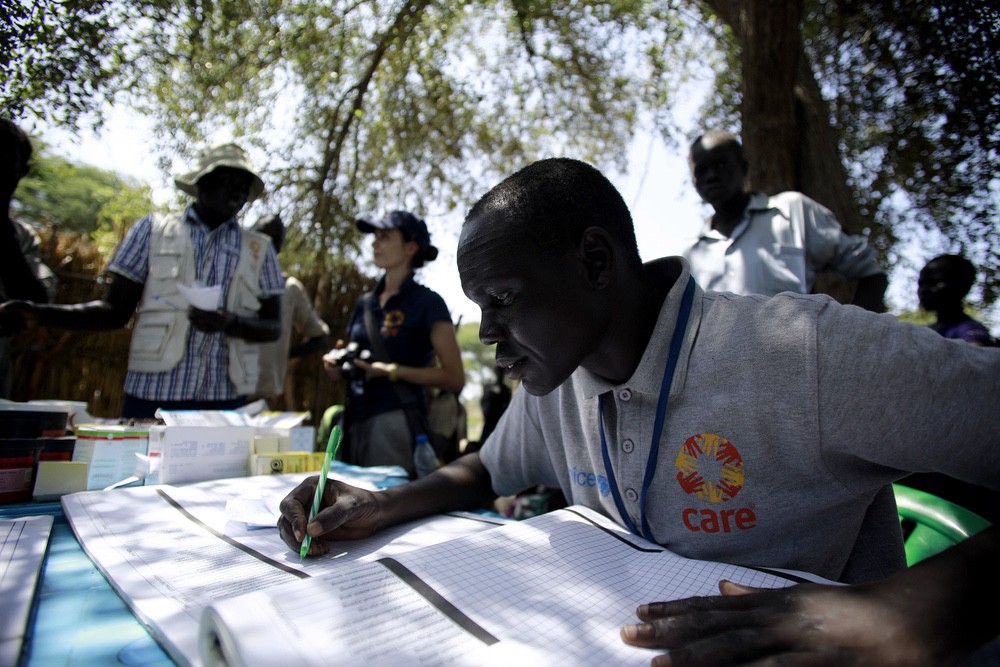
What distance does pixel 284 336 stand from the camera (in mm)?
3969

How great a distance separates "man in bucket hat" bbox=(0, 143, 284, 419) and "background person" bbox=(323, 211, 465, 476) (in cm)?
46

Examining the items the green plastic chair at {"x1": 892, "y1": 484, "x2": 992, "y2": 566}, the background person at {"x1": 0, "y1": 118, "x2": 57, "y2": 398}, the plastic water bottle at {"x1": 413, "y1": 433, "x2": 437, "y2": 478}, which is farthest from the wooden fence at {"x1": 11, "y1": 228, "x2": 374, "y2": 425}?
the green plastic chair at {"x1": 892, "y1": 484, "x2": 992, "y2": 566}

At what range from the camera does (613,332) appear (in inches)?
43.5

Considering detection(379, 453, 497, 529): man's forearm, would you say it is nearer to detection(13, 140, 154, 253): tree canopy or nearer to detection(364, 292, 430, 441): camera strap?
detection(364, 292, 430, 441): camera strap

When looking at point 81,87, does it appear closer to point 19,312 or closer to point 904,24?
point 19,312

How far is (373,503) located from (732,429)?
0.69m

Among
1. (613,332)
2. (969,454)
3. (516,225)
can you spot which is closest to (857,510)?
(969,454)

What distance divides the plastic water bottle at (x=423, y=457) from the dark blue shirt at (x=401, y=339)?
0.67ft

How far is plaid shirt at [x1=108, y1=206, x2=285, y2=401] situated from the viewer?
2.28 m

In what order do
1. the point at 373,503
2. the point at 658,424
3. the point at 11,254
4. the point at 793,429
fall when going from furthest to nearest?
the point at 11,254, the point at 373,503, the point at 658,424, the point at 793,429

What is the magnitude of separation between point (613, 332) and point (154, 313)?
2.02 metres

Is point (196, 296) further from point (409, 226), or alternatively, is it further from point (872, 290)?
point (872, 290)

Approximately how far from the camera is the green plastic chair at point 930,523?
1.26 metres

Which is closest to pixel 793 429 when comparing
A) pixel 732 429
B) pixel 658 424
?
pixel 732 429
